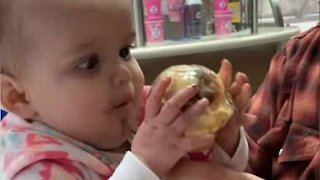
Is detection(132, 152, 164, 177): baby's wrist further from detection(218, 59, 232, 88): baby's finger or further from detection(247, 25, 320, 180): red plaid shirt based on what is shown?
detection(247, 25, 320, 180): red plaid shirt

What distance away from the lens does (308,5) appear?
0.73 metres

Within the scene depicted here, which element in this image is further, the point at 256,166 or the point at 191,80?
the point at 256,166

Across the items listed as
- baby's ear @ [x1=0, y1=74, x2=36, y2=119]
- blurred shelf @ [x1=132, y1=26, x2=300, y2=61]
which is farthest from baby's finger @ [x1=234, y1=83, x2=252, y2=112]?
blurred shelf @ [x1=132, y1=26, x2=300, y2=61]

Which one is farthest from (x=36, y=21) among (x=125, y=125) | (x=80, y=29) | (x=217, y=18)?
(x=217, y=18)

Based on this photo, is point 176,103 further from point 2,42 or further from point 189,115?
point 2,42

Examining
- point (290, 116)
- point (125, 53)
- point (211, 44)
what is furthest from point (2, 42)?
point (211, 44)

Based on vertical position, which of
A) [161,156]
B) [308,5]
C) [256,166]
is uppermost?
[308,5]

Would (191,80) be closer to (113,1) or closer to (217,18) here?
(113,1)

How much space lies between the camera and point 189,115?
541 millimetres

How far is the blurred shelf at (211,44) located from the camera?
1581 millimetres

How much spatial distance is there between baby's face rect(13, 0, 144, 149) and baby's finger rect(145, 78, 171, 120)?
9 centimetres

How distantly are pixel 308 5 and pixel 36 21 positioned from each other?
0.34 metres

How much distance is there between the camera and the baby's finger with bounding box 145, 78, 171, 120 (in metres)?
0.54

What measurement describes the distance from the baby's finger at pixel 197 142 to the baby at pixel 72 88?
5cm
